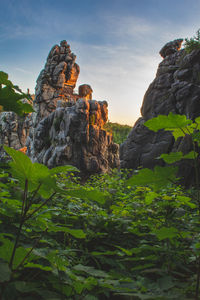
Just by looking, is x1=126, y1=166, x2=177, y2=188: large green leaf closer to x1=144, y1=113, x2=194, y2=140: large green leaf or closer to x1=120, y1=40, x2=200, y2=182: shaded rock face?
x1=144, y1=113, x2=194, y2=140: large green leaf

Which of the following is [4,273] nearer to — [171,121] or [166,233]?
[166,233]

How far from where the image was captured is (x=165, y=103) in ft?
46.6

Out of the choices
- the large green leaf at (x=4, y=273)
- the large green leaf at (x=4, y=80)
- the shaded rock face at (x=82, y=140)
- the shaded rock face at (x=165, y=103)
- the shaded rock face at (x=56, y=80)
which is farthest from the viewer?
the shaded rock face at (x=56, y=80)

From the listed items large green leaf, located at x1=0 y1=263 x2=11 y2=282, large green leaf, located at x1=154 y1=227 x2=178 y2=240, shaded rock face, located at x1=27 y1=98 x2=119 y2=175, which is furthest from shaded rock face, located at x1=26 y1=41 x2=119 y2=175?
large green leaf, located at x1=0 y1=263 x2=11 y2=282

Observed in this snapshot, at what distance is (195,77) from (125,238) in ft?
48.1

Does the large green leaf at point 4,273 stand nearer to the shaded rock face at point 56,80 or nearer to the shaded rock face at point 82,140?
the shaded rock face at point 82,140

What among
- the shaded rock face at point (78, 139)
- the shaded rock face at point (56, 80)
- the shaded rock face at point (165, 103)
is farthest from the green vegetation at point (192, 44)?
the shaded rock face at point (56, 80)

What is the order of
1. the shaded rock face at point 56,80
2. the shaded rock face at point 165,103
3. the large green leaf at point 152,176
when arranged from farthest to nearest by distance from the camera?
the shaded rock face at point 56,80 < the shaded rock face at point 165,103 < the large green leaf at point 152,176

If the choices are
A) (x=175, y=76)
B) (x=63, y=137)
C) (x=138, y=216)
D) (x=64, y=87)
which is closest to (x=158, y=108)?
(x=175, y=76)

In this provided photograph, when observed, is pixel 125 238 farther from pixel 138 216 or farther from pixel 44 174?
pixel 44 174

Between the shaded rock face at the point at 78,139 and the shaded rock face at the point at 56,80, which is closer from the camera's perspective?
the shaded rock face at the point at 78,139

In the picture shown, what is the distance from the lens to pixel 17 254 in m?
0.75

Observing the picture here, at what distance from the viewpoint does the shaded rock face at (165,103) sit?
41.0 feet

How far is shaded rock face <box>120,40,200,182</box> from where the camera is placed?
1250 cm
